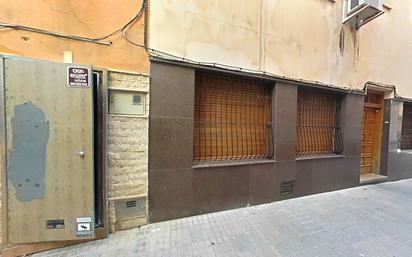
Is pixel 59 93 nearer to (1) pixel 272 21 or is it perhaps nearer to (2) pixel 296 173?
(1) pixel 272 21

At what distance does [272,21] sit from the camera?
4.84m

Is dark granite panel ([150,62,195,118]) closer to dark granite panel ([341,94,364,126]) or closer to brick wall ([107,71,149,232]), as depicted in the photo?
brick wall ([107,71,149,232])

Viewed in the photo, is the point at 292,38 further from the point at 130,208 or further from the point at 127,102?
the point at 130,208

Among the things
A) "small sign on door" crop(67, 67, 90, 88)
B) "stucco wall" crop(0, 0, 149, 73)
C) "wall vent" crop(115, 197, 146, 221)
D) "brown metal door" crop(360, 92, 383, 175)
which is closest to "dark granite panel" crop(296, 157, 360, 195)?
"brown metal door" crop(360, 92, 383, 175)

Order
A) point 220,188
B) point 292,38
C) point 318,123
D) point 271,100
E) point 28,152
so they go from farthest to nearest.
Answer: point 318,123, point 292,38, point 271,100, point 220,188, point 28,152

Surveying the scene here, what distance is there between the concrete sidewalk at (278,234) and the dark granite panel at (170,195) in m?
0.14

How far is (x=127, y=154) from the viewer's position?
359 cm

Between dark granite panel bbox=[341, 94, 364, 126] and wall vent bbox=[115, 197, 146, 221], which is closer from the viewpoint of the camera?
wall vent bbox=[115, 197, 146, 221]

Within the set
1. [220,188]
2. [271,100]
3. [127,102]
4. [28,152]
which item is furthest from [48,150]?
[271,100]

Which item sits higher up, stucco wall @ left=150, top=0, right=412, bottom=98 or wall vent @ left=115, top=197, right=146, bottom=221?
stucco wall @ left=150, top=0, right=412, bottom=98

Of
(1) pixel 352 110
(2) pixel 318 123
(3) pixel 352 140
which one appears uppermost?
(1) pixel 352 110

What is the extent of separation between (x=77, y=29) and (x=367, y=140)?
25.7 ft

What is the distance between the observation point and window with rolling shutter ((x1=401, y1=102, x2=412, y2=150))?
24.6ft

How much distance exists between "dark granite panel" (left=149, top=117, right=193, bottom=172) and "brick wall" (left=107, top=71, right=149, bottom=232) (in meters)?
0.12
